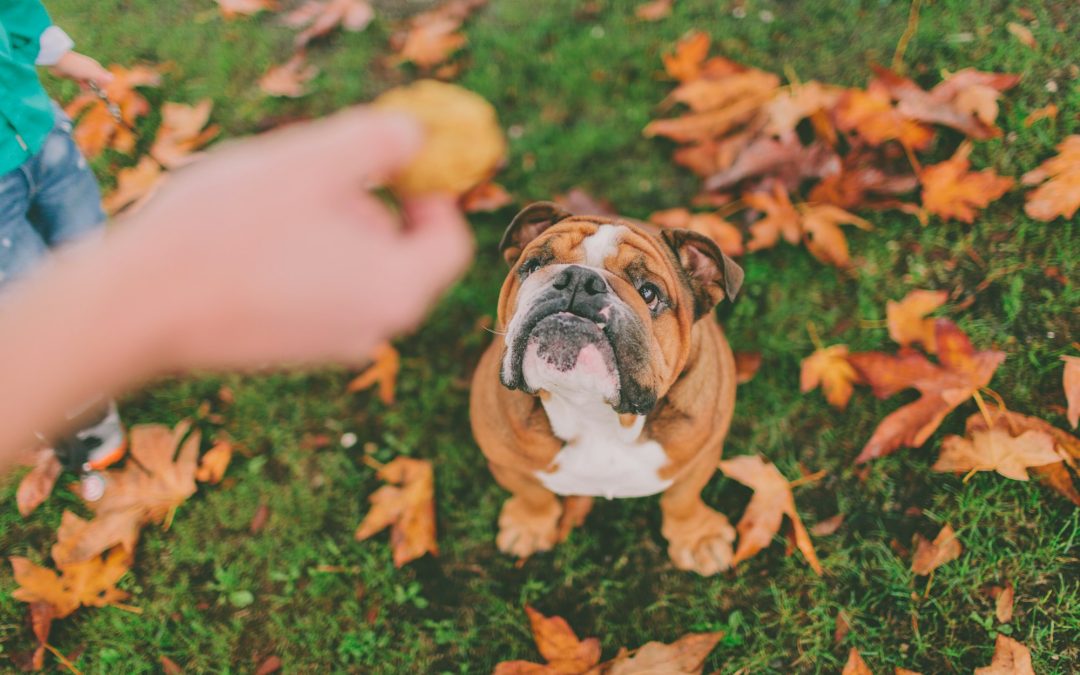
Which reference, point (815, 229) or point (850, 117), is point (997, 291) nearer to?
point (815, 229)

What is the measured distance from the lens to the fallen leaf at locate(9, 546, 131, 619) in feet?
9.31

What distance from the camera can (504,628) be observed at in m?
2.84

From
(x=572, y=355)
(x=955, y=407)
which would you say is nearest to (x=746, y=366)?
(x=955, y=407)

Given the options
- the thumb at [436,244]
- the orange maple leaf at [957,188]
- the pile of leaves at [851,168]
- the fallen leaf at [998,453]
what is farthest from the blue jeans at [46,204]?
the orange maple leaf at [957,188]

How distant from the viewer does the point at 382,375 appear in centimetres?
343

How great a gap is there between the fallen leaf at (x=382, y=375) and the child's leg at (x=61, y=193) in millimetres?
1294

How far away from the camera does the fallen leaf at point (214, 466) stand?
3215 mm

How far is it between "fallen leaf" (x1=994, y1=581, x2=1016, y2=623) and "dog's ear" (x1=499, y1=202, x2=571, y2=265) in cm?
218

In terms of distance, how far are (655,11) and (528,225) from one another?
2584 millimetres

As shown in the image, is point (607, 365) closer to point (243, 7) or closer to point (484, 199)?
point (484, 199)

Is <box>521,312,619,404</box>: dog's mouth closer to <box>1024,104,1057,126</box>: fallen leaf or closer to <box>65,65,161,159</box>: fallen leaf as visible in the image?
<box>1024,104,1057,126</box>: fallen leaf

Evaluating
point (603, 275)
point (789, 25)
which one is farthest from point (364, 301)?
point (789, 25)

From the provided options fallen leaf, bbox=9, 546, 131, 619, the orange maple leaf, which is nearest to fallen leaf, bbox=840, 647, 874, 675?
the orange maple leaf

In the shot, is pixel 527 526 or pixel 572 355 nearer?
pixel 572 355
